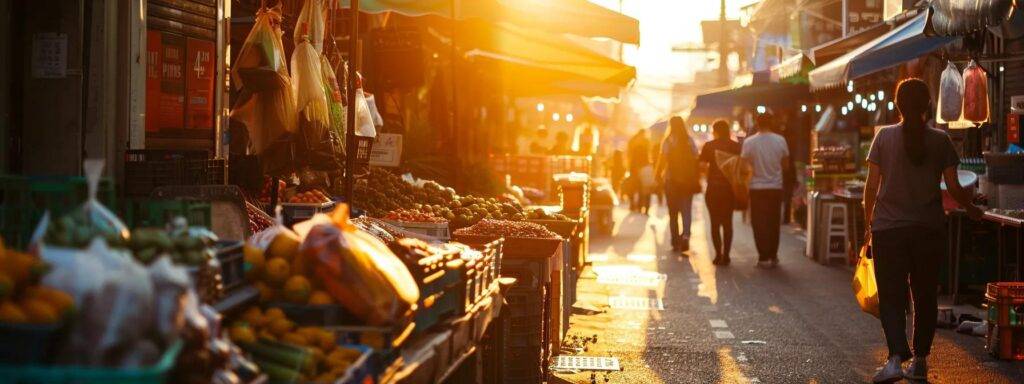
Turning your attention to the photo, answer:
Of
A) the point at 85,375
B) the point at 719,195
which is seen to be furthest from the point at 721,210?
the point at 85,375

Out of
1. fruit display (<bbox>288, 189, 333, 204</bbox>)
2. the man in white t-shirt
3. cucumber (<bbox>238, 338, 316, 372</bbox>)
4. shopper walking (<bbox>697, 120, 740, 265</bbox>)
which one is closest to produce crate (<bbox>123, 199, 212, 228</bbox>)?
cucumber (<bbox>238, 338, 316, 372</bbox>)

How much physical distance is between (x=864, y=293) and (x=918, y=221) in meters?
0.91

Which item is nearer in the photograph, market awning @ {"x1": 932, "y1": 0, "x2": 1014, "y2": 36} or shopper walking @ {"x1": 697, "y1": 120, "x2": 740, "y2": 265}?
market awning @ {"x1": 932, "y1": 0, "x2": 1014, "y2": 36}

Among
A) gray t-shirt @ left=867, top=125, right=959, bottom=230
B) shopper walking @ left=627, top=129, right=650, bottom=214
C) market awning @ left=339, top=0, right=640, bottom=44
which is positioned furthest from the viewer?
shopper walking @ left=627, top=129, right=650, bottom=214

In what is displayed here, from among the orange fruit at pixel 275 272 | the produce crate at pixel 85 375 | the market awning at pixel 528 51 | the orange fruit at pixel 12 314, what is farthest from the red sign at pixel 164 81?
the market awning at pixel 528 51

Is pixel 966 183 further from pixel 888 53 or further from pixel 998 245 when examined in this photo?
pixel 888 53

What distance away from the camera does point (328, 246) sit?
15.7 ft

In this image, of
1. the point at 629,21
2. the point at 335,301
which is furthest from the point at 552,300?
the point at 629,21

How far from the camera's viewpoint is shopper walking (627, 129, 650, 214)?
31094mm

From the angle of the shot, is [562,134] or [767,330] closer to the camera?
[767,330]

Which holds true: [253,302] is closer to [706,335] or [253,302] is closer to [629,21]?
[706,335]

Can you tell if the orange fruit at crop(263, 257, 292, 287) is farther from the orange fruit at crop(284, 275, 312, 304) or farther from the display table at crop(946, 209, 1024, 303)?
the display table at crop(946, 209, 1024, 303)

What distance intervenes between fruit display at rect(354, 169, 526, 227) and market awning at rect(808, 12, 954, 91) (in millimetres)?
6385

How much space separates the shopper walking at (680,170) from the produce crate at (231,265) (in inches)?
578
